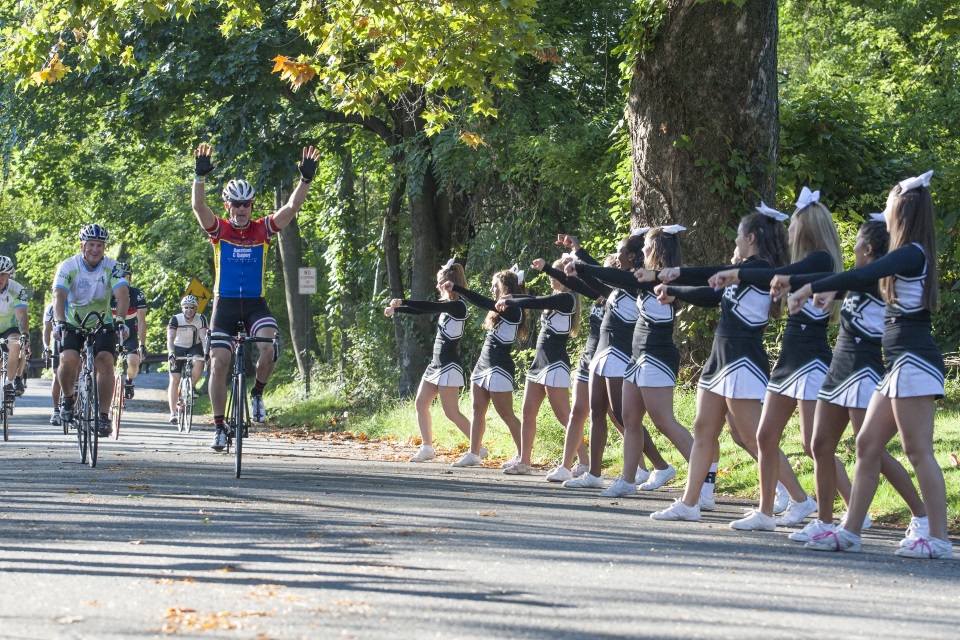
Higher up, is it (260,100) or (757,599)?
(260,100)

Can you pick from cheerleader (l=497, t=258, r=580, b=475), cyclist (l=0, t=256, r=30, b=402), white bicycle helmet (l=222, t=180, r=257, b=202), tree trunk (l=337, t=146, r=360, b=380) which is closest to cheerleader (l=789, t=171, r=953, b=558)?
cheerleader (l=497, t=258, r=580, b=475)

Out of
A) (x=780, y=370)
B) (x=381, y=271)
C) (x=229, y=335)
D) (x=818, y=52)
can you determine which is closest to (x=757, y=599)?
(x=780, y=370)

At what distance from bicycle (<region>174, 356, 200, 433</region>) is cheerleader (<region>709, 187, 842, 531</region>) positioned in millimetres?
13875

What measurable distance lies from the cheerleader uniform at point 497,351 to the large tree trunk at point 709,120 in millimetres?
2087

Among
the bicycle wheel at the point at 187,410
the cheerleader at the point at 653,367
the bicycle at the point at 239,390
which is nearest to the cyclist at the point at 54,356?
the bicycle at the point at 239,390

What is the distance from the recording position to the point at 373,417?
75.6 feet

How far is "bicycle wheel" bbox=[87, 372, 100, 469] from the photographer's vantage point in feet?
43.7

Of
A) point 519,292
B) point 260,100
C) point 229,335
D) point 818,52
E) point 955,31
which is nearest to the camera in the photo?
point 229,335

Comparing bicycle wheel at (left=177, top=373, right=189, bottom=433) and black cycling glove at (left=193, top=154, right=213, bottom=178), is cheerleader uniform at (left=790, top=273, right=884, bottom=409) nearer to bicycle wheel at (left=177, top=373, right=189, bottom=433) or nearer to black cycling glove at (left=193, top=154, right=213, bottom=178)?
black cycling glove at (left=193, top=154, right=213, bottom=178)

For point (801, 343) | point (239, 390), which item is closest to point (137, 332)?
point (239, 390)

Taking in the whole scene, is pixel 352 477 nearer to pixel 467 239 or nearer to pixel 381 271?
pixel 467 239

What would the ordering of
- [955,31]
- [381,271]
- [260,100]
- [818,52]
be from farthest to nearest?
[818,52]
[381,271]
[260,100]
[955,31]

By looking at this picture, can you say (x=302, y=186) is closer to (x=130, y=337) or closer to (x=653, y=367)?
(x=653, y=367)

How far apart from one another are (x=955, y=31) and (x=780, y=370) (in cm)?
944
